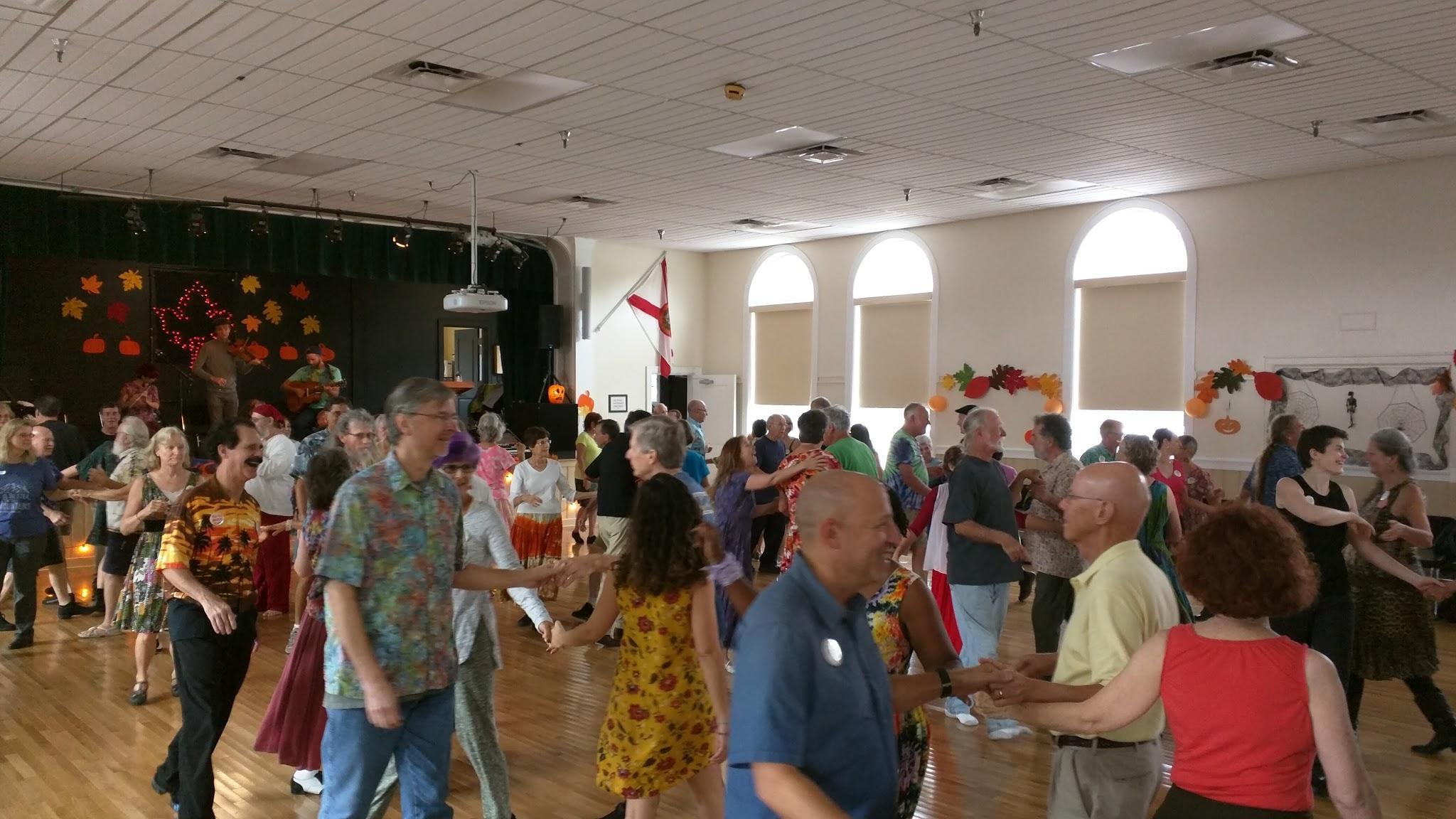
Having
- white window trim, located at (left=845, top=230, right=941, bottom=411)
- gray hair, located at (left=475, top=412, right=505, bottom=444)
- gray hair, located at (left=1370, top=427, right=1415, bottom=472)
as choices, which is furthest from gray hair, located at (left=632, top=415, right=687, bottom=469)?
white window trim, located at (left=845, top=230, right=941, bottom=411)

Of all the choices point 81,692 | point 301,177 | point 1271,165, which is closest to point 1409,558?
point 1271,165

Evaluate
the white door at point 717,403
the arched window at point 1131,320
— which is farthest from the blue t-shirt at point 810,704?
the white door at point 717,403

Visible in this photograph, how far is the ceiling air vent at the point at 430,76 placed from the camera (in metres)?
6.39

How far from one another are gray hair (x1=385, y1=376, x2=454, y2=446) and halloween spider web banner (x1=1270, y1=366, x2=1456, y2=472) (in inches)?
341

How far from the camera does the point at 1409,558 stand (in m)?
4.75

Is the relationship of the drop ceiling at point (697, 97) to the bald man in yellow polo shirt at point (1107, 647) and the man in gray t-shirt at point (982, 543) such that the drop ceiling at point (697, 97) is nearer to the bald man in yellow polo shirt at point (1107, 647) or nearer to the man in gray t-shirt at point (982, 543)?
the man in gray t-shirt at point (982, 543)

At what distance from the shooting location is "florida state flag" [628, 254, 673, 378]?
45.7 feet

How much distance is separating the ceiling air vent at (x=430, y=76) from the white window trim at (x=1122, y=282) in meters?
6.66

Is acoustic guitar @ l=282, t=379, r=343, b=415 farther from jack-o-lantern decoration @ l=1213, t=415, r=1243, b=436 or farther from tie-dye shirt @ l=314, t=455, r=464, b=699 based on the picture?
tie-dye shirt @ l=314, t=455, r=464, b=699

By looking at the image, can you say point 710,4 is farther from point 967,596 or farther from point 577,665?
point 577,665

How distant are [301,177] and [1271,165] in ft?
27.8

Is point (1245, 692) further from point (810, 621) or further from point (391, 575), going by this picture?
point (391, 575)

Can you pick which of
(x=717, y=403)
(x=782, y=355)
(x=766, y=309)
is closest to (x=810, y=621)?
(x=782, y=355)

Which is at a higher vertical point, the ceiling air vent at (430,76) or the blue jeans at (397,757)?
the ceiling air vent at (430,76)
